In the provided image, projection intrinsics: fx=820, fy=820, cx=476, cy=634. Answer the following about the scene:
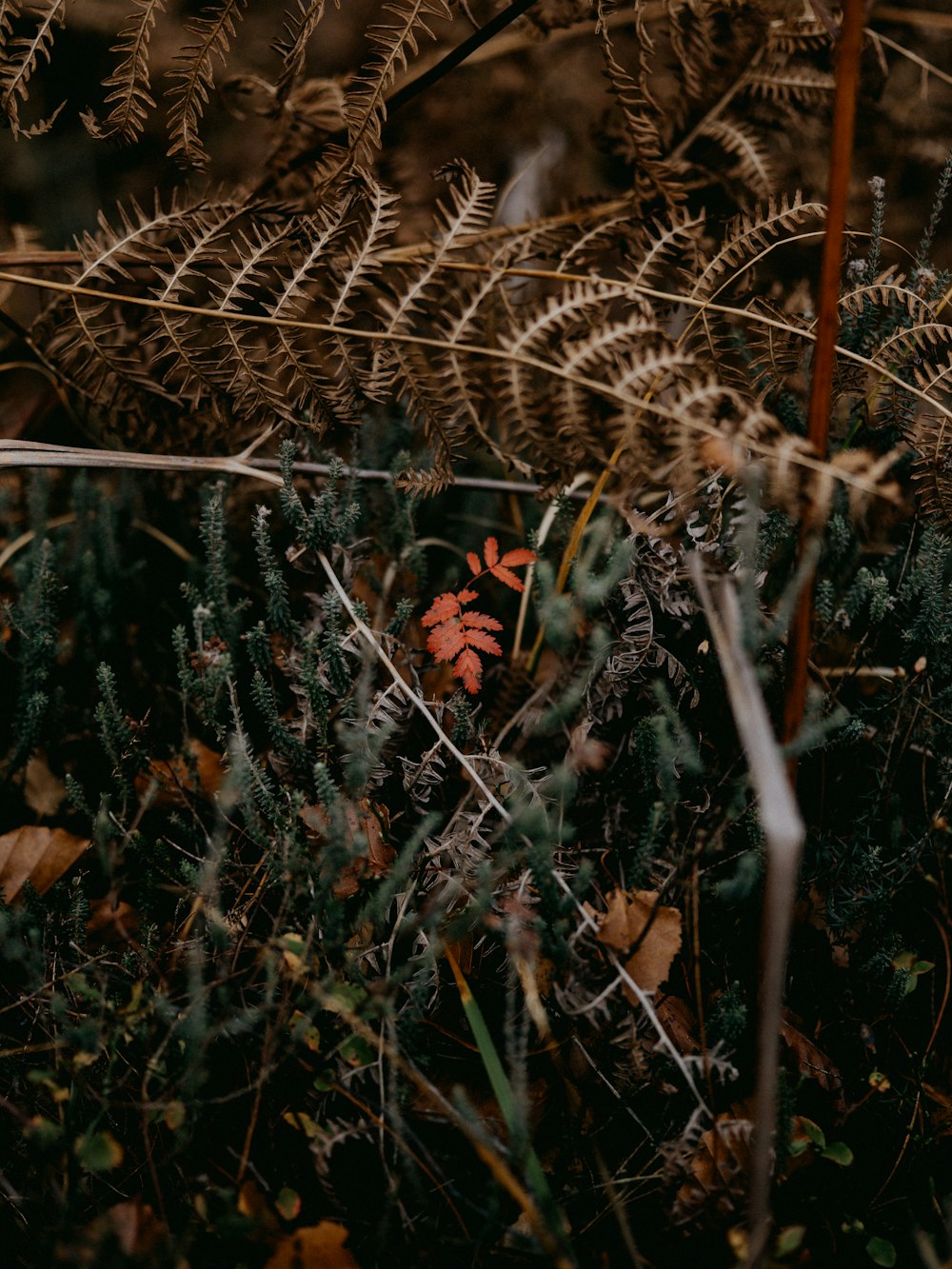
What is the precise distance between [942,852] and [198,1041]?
1.19 metres

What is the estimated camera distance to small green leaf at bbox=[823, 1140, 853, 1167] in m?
1.21

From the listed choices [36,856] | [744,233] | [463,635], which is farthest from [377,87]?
[36,856]

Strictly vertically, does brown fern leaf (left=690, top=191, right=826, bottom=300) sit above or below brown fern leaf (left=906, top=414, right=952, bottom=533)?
above

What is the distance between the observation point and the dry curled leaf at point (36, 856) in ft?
5.14

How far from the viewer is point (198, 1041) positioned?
1085 millimetres

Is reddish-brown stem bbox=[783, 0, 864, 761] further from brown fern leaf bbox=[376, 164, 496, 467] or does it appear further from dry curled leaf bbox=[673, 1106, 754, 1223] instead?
brown fern leaf bbox=[376, 164, 496, 467]

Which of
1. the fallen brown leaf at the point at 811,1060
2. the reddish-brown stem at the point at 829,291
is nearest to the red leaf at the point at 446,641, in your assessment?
the reddish-brown stem at the point at 829,291

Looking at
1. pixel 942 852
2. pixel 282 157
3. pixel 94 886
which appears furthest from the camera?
pixel 282 157

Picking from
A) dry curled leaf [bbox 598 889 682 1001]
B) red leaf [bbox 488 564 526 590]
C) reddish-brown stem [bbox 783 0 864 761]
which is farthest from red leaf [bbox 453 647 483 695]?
reddish-brown stem [bbox 783 0 864 761]

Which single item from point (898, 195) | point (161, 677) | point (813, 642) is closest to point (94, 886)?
point (161, 677)

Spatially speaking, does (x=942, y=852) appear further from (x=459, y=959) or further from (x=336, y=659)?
(x=336, y=659)

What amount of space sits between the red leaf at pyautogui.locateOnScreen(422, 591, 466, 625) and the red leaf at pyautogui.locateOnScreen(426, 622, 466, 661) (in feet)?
0.06

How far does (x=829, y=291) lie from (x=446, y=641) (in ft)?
2.75

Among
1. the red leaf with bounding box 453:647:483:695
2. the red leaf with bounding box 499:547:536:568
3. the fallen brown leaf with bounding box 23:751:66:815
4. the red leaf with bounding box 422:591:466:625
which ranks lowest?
the fallen brown leaf with bounding box 23:751:66:815
